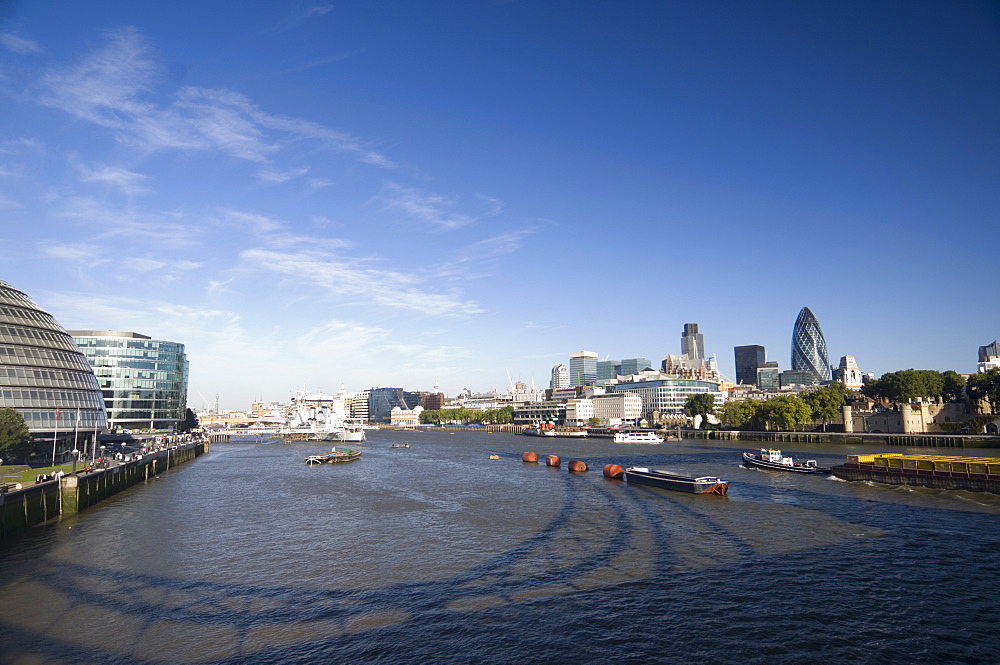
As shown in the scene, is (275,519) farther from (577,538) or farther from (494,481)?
(494,481)

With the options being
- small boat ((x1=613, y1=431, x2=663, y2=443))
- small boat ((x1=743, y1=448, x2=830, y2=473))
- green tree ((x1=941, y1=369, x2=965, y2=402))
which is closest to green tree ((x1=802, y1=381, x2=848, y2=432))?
green tree ((x1=941, y1=369, x2=965, y2=402))

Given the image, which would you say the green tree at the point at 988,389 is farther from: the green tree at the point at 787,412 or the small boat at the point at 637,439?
the small boat at the point at 637,439

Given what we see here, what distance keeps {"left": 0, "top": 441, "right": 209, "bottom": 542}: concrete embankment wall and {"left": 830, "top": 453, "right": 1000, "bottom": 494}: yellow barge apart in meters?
87.5

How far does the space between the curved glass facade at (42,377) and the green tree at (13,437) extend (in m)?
5.75

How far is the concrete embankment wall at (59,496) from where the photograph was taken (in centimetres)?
4262

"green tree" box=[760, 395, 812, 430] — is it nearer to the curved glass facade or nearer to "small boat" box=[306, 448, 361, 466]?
"small boat" box=[306, 448, 361, 466]

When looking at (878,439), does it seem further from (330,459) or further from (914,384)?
(330,459)

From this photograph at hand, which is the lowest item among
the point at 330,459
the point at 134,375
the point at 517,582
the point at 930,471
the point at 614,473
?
the point at 330,459

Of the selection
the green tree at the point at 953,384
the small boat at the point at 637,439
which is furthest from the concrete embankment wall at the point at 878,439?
the green tree at the point at 953,384

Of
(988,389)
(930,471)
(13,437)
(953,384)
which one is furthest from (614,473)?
(953,384)

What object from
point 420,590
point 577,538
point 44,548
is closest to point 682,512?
point 577,538

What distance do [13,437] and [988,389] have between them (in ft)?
645

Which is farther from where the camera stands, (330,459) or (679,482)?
(330,459)

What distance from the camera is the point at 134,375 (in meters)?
170
